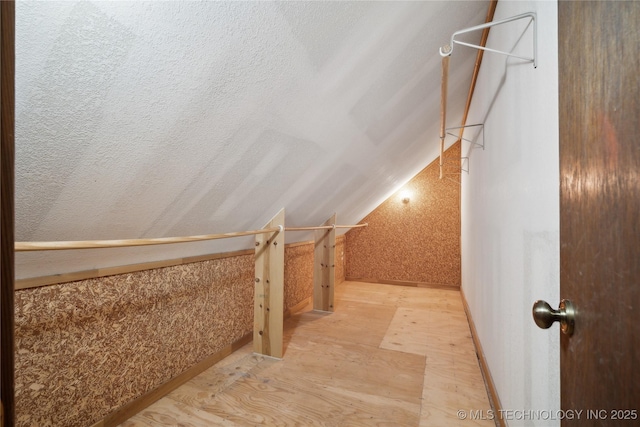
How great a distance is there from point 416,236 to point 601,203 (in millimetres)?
4675

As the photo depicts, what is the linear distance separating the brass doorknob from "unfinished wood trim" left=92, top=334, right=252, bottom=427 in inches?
75.4

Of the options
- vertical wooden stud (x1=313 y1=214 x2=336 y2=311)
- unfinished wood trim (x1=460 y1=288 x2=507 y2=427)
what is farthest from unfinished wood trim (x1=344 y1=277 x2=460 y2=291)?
unfinished wood trim (x1=460 y1=288 x2=507 y2=427)

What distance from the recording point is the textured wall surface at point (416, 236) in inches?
188

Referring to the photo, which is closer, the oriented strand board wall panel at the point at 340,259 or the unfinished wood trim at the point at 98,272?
the unfinished wood trim at the point at 98,272

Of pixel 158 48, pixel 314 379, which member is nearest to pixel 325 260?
pixel 314 379

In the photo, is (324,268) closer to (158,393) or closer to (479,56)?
(158,393)

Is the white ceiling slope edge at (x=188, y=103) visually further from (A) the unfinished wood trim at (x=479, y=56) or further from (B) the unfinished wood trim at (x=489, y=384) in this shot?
(B) the unfinished wood trim at (x=489, y=384)

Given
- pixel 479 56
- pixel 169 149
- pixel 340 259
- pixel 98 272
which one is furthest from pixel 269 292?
pixel 340 259

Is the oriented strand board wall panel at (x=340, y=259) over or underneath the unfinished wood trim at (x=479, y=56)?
underneath

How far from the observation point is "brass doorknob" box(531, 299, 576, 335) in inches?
21.9

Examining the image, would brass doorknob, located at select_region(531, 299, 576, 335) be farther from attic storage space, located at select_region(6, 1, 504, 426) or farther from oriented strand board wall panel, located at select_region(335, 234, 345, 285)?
oriented strand board wall panel, located at select_region(335, 234, 345, 285)

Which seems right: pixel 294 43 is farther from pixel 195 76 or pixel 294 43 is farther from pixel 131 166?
pixel 131 166

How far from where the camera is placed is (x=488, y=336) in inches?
76.7

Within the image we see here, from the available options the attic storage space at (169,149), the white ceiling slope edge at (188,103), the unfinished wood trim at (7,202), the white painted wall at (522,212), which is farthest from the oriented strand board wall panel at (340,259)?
the unfinished wood trim at (7,202)
